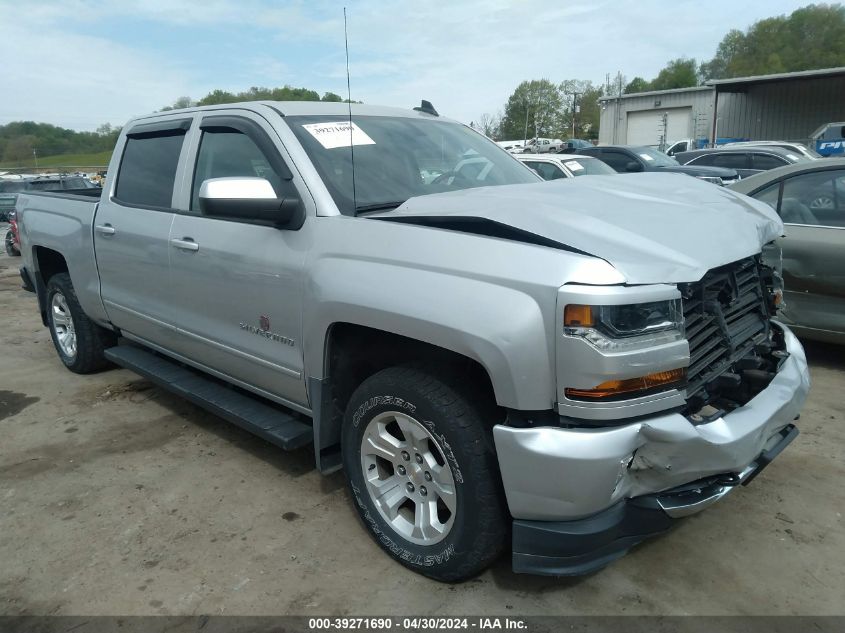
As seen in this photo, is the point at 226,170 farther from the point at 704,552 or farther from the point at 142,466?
the point at 704,552

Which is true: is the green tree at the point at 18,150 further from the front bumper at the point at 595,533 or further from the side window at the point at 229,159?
the front bumper at the point at 595,533

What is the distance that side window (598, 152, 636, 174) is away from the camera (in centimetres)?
1475

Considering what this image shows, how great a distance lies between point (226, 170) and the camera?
372 cm

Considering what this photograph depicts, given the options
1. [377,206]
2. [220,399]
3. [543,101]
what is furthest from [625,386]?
[543,101]

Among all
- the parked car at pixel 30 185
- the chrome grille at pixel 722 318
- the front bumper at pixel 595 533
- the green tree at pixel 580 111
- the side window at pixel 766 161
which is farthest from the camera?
the green tree at pixel 580 111

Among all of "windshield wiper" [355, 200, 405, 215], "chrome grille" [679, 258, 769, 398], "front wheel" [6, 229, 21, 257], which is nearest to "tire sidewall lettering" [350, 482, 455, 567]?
"chrome grille" [679, 258, 769, 398]

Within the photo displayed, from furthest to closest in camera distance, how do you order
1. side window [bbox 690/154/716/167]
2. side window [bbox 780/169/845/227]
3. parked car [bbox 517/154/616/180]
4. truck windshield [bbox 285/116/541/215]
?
side window [bbox 690/154/716/167] < parked car [bbox 517/154/616/180] < side window [bbox 780/169/845/227] < truck windshield [bbox 285/116/541/215]

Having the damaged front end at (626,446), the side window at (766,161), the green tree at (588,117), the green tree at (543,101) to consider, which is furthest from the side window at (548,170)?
the green tree at (588,117)

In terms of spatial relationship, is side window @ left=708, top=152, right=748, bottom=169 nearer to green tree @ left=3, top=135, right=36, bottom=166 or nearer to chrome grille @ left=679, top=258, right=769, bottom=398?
chrome grille @ left=679, top=258, right=769, bottom=398

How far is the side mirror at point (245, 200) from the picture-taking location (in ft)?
9.60

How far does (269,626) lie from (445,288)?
1417 mm

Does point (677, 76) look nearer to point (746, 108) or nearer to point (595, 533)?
point (746, 108)

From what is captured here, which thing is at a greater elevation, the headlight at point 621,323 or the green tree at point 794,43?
the green tree at point 794,43

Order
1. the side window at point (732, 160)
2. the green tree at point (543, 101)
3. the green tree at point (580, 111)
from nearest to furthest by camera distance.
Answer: the side window at point (732, 160) < the green tree at point (543, 101) < the green tree at point (580, 111)
